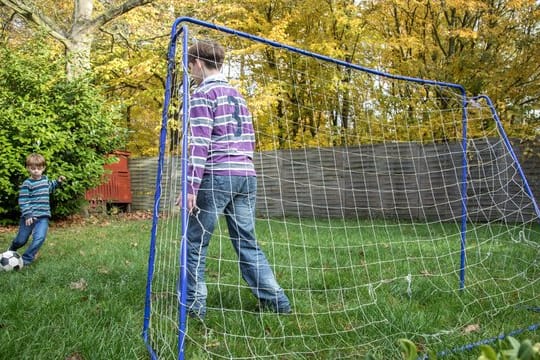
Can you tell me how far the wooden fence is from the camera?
784 cm

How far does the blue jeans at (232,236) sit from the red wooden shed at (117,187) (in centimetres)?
857

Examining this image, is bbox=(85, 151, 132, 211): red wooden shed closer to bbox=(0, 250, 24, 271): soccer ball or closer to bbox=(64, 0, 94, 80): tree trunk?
bbox=(64, 0, 94, 80): tree trunk

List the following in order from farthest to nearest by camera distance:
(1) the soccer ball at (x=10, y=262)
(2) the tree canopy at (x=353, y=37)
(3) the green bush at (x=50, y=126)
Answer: (3) the green bush at (x=50, y=126)
(2) the tree canopy at (x=353, y=37)
(1) the soccer ball at (x=10, y=262)

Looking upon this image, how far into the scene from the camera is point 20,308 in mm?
2736

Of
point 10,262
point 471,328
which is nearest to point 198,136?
point 471,328

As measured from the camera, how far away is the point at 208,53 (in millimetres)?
2678

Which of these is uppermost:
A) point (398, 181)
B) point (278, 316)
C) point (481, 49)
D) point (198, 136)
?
point (481, 49)

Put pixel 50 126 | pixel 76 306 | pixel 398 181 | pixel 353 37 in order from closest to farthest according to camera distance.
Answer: pixel 76 306, pixel 50 126, pixel 398 181, pixel 353 37

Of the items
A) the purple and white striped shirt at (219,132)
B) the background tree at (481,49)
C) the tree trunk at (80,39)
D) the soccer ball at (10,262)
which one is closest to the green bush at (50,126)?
the tree trunk at (80,39)

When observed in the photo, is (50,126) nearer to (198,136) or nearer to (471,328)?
(198,136)

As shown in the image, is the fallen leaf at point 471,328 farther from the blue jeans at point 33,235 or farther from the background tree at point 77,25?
the background tree at point 77,25

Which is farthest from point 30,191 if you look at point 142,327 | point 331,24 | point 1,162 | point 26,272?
point 331,24

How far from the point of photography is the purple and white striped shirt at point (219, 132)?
2443 millimetres

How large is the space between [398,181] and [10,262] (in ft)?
23.2
